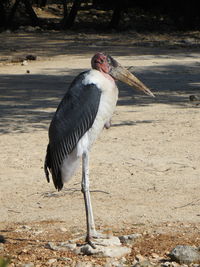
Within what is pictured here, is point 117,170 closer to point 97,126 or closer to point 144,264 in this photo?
point 97,126

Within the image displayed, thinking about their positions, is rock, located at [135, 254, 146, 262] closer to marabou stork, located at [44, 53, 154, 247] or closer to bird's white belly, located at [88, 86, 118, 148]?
marabou stork, located at [44, 53, 154, 247]

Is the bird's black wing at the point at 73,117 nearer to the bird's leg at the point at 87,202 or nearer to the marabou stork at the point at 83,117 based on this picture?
the marabou stork at the point at 83,117

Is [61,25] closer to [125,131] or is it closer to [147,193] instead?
[125,131]

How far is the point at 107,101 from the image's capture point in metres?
4.27

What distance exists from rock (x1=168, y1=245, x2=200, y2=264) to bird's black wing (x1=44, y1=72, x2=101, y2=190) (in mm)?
873

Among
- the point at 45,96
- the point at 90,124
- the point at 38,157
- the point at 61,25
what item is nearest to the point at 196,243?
the point at 90,124

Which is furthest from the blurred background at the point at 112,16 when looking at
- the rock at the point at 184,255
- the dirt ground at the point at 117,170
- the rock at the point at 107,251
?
the rock at the point at 184,255

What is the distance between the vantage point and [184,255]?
403cm

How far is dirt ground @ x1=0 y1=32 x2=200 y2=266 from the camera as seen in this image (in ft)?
15.5

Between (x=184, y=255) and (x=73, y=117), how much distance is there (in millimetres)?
1030

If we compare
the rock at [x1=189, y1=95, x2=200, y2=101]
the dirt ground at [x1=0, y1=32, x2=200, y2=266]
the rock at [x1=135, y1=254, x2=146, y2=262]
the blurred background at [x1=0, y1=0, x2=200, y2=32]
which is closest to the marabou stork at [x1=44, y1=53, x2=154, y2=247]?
the rock at [x1=135, y1=254, x2=146, y2=262]

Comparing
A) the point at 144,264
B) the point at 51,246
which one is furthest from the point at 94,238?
the point at 144,264

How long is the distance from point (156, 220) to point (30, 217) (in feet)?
2.88

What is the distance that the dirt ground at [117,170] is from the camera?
4.71 meters
